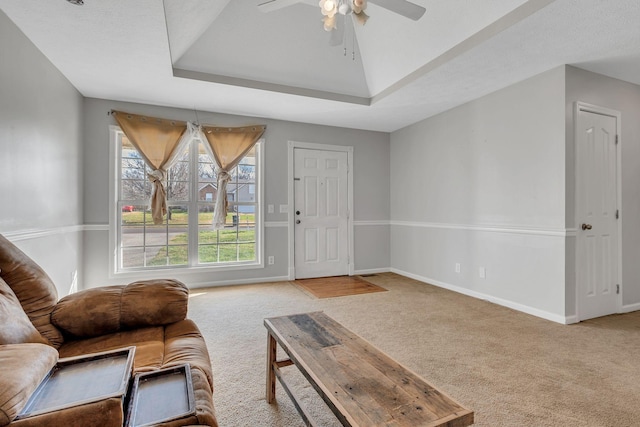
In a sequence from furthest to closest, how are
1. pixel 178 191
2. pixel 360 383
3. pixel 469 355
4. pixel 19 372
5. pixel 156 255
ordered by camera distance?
pixel 178 191 → pixel 156 255 → pixel 469 355 → pixel 360 383 → pixel 19 372

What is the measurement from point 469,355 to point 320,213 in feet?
9.79

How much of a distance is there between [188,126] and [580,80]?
4.27 m

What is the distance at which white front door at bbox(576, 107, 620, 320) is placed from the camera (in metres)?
2.95

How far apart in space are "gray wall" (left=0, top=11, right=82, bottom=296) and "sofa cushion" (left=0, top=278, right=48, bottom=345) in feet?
3.87

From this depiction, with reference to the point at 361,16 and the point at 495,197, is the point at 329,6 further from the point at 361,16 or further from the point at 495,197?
the point at 495,197

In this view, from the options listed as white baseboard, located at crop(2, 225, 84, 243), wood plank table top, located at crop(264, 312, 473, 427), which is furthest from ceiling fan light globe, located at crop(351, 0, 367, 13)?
white baseboard, located at crop(2, 225, 84, 243)

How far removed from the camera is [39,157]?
257 centimetres

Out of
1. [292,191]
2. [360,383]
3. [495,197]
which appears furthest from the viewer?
[292,191]

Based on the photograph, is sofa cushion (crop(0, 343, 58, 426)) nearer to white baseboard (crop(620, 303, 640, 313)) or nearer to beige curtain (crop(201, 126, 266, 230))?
beige curtain (crop(201, 126, 266, 230))

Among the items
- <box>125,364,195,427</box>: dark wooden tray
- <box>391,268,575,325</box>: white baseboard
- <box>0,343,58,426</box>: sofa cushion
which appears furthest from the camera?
<box>391,268,575,325</box>: white baseboard

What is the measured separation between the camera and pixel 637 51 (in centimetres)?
263

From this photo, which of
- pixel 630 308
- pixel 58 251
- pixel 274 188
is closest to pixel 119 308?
pixel 58 251

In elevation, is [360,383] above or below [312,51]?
below

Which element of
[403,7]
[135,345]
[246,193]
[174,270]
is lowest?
[174,270]
